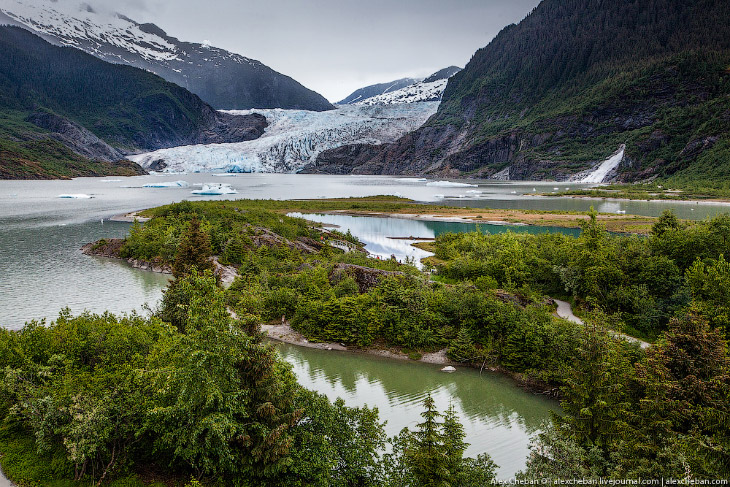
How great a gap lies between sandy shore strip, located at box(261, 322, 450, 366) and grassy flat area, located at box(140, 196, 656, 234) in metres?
35.6

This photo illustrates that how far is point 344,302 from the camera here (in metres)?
20.5

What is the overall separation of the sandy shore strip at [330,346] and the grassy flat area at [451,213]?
1403 inches

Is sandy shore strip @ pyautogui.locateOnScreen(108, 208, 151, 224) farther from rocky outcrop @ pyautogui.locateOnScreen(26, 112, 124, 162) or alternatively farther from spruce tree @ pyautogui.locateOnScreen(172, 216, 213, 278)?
rocky outcrop @ pyautogui.locateOnScreen(26, 112, 124, 162)

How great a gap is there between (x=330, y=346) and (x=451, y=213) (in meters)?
51.0

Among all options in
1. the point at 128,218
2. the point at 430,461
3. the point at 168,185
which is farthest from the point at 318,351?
the point at 168,185

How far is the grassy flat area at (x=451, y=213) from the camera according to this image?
5500cm

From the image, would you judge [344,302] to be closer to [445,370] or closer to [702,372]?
[445,370]

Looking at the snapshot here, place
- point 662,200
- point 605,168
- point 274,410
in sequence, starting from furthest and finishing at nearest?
point 605,168
point 662,200
point 274,410

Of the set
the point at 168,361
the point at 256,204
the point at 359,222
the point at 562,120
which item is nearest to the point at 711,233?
the point at 168,361

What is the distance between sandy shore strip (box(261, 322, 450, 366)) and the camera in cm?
1845

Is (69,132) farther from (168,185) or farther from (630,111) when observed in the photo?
(630,111)

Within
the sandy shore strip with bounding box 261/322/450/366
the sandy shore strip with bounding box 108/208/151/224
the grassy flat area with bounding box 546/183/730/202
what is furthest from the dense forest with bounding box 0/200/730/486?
the grassy flat area with bounding box 546/183/730/202

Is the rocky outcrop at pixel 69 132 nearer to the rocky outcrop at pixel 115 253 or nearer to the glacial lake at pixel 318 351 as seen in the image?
the glacial lake at pixel 318 351

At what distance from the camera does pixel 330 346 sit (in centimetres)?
1970
